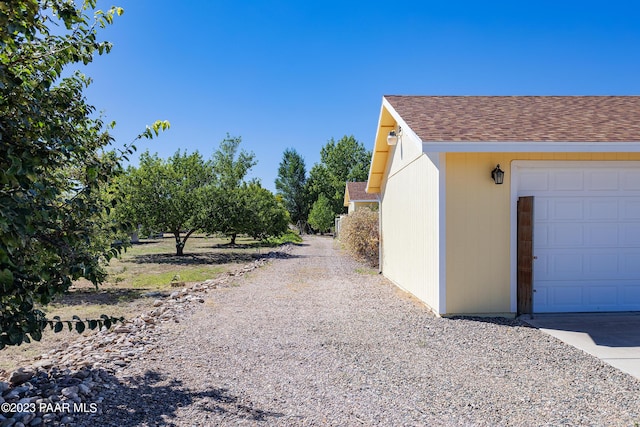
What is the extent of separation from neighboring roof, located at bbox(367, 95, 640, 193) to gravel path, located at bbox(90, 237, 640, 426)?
115 inches

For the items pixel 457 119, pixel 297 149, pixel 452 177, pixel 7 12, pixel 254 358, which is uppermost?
pixel 297 149

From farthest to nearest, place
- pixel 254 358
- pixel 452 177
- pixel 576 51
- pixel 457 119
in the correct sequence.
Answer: pixel 576 51 < pixel 457 119 < pixel 452 177 < pixel 254 358

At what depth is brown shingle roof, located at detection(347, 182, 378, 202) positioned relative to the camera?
91.6 ft

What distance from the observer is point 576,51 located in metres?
12.7

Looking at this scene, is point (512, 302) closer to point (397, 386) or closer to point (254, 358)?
point (397, 386)

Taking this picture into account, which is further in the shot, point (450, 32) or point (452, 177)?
point (450, 32)

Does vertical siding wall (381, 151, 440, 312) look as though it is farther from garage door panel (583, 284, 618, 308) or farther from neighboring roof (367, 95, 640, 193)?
garage door panel (583, 284, 618, 308)

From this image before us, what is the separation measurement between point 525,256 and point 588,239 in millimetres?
1341

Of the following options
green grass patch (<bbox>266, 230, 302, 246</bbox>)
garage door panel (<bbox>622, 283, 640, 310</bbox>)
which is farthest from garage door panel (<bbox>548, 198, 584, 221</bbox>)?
green grass patch (<bbox>266, 230, 302, 246</bbox>)

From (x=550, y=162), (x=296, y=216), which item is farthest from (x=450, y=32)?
(x=296, y=216)

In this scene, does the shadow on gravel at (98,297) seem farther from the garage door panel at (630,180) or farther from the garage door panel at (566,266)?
the garage door panel at (630,180)

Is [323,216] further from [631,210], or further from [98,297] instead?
[631,210]

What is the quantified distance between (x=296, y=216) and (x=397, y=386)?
47556 millimetres

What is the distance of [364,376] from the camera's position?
412 cm
